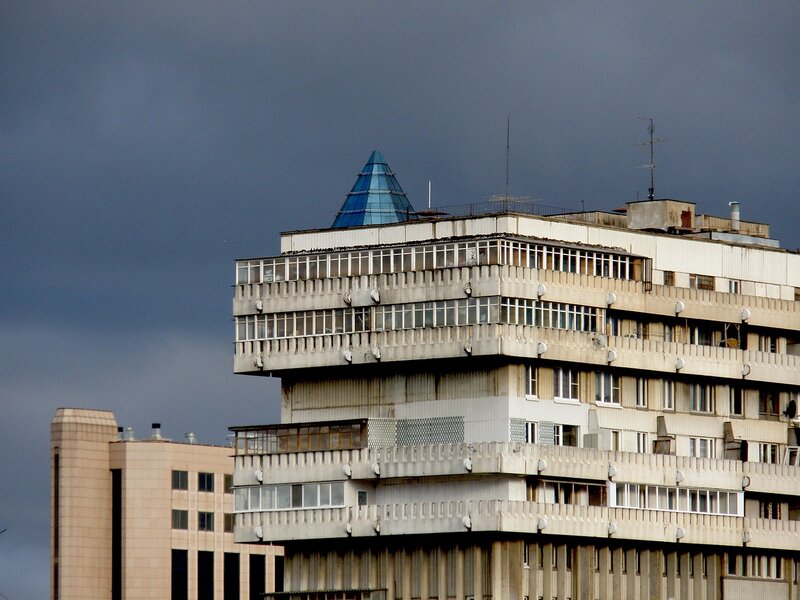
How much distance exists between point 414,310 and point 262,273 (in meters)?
12.1

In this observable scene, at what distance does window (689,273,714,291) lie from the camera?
16612 centimetres

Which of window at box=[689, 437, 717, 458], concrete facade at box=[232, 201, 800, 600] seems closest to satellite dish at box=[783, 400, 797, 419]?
concrete facade at box=[232, 201, 800, 600]

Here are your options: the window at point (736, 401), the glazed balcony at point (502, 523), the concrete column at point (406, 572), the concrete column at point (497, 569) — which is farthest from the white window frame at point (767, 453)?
the concrete column at point (406, 572)

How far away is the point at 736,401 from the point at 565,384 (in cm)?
1611

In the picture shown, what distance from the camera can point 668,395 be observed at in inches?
6452

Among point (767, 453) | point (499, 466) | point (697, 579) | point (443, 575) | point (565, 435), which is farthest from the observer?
point (767, 453)

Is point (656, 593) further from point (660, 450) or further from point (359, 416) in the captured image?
point (359, 416)

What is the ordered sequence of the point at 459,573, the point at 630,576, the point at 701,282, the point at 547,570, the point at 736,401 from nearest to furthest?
the point at 459,573, the point at 547,570, the point at 630,576, the point at 701,282, the point at 736,401

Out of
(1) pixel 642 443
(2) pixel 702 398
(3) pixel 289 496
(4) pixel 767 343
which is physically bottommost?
(3) pixel 289 496

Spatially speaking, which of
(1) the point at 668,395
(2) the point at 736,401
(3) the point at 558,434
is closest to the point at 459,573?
(3) the point at 558,434

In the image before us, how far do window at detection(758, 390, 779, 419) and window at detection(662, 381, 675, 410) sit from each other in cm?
841

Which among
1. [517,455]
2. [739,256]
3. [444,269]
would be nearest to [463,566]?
[517,455]

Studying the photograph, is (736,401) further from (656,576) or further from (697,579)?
(656,576)

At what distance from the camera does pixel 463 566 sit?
154500mm
